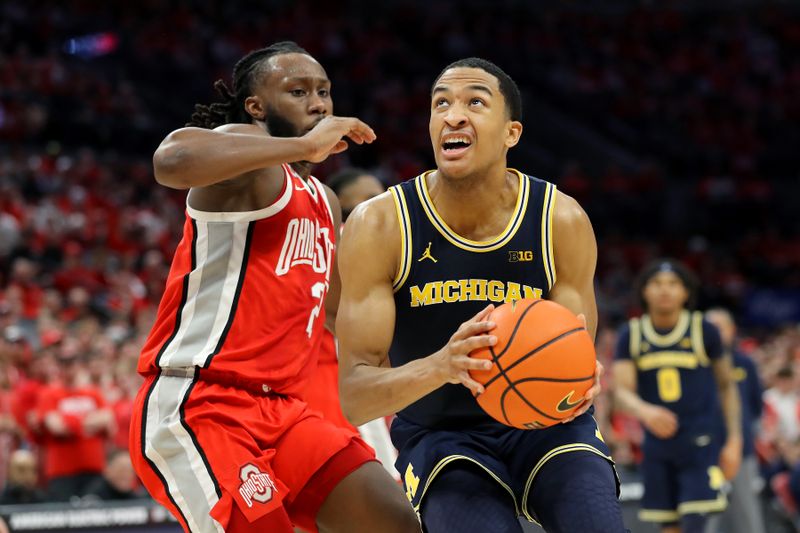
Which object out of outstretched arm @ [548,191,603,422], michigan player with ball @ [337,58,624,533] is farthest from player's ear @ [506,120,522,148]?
outstretched arm @ [548,191,603,422]

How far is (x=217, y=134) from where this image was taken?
3.58 metres

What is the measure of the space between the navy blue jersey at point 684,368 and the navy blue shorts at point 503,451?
400 cm

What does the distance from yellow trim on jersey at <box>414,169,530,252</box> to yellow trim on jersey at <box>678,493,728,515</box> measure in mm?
4107

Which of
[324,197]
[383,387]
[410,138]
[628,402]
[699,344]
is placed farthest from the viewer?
[410,138]

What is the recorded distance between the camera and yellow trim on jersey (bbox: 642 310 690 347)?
7.57m

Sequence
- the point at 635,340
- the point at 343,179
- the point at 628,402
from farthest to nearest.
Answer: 1. the point at 635,340
2. the point at 628,402
3. the point at 343,179

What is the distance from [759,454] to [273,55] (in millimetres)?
8978

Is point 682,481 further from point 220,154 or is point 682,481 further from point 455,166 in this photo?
point 220,154

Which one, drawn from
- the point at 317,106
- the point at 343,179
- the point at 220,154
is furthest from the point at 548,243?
the point at 343,179

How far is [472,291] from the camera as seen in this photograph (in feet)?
11.9

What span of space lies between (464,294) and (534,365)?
541 mm

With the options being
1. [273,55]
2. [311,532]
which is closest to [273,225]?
[273,55]

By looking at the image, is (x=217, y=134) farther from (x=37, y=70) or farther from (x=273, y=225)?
(x=37, y=70)

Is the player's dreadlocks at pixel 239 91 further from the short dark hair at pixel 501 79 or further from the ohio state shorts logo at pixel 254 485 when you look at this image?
the ohio state shorts logo at pixel 254 485
